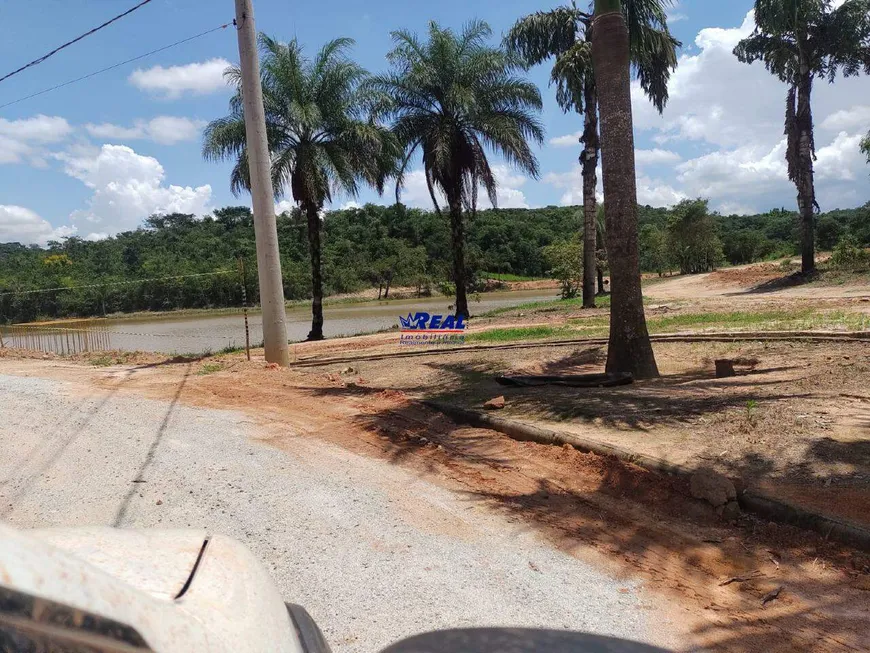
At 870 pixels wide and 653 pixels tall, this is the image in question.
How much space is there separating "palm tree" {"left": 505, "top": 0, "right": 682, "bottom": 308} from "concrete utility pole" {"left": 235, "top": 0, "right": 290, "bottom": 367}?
468 inches

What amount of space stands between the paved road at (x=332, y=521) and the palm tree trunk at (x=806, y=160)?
24.3 m

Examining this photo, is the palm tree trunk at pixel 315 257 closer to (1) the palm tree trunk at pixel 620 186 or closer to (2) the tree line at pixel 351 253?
(2) the tree line at pixel 351 253

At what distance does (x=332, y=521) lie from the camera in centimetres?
426

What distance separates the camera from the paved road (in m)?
3.11

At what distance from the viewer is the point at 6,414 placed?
26.5ft

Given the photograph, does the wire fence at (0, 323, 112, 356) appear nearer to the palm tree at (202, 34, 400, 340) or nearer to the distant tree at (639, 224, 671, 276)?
the palm tree at (202, 34, 400, 340)

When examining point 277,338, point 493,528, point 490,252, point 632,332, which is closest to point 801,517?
Result: point 493,528

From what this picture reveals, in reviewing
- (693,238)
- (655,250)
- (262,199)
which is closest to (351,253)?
(655,250)

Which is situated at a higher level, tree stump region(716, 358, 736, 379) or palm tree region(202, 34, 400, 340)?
palm tree region(202, 34, 400, 340)

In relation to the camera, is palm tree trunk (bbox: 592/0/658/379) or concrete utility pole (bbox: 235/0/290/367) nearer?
palm tree trunk (bbox: 592/0/658/379)

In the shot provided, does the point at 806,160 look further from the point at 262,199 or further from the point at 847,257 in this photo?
the point at 262,199

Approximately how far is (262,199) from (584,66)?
13.3m

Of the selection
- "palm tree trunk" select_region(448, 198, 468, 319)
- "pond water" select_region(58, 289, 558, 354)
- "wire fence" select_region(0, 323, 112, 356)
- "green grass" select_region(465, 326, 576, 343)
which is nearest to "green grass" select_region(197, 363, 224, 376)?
"pond water" select_region(58, 289, 558, 354)

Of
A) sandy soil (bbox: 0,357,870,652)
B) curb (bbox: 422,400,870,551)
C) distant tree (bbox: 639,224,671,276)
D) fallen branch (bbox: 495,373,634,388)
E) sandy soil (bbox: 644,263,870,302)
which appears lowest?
sandy soil (bbox: 0,357,870,652)
